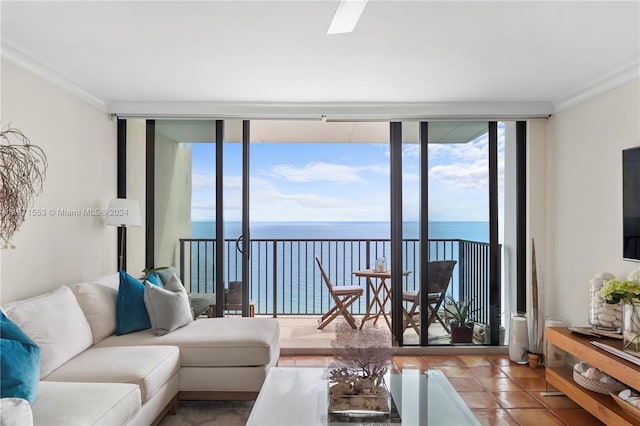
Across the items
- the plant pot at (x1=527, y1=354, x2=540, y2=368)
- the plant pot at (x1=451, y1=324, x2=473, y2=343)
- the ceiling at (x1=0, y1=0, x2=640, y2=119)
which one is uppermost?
the ceiling at (x1=0, y1=0, x2=640, y2=119)

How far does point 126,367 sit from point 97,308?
796 millimetres

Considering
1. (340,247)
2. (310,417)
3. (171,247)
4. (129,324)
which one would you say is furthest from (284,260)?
(310,417)

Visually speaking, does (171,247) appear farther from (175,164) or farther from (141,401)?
(141,401)

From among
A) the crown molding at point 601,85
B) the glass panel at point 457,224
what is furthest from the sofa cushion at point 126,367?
the crown molding at point 601,85

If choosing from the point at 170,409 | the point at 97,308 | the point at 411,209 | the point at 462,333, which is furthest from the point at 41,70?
the point at 462,333

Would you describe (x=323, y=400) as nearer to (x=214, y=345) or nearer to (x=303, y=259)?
(x=214, y=345)

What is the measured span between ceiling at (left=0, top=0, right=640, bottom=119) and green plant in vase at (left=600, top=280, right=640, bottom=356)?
60.3 inches

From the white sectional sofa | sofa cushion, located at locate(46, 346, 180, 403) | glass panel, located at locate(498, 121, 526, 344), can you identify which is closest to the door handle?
the white sectional sofa

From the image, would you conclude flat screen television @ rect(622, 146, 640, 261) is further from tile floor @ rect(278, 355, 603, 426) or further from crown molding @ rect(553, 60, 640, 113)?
tile floor @ rect(278, 355, 603, 426)

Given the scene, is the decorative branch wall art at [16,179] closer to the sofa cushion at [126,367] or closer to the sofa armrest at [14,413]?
the sofa cushion at [126,367]

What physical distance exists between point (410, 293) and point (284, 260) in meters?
2.29

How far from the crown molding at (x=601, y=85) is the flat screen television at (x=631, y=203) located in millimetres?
538

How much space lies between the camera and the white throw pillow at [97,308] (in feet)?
10.6

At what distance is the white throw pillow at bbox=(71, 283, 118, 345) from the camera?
3.22 metres
